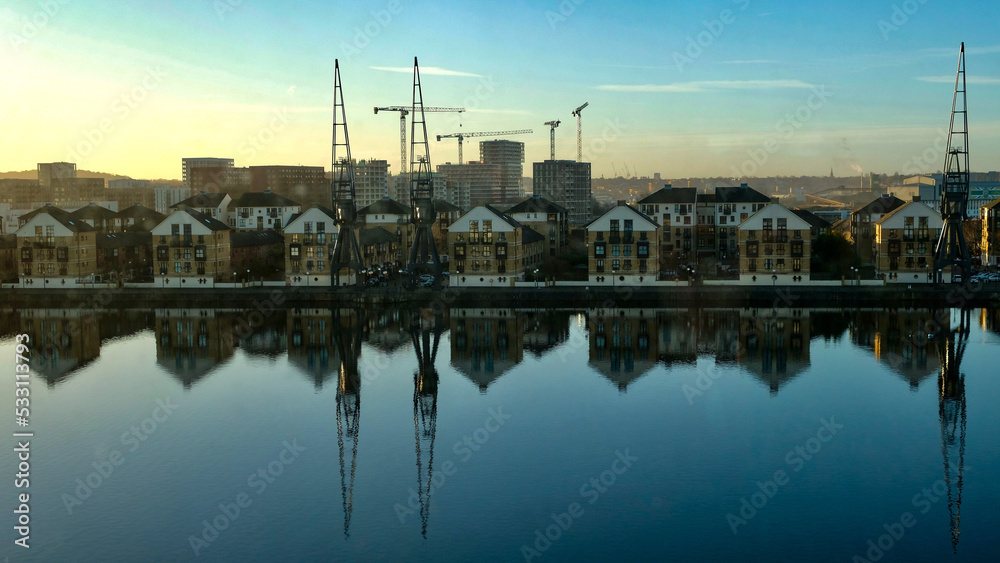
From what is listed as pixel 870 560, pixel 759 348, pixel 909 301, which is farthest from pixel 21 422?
pixel 909 301

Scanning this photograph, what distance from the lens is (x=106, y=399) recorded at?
19406 mm

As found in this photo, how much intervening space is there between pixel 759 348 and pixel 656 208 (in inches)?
678

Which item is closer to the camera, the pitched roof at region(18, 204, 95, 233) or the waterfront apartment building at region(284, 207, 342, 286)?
the waterfront apartment building at region(284, 207, 342, 286)

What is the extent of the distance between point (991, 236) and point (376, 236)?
2481 cm

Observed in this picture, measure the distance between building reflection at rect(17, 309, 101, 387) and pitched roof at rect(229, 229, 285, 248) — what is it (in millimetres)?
7024

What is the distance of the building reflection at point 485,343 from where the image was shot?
70.5ft

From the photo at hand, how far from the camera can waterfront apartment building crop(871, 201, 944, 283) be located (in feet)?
103

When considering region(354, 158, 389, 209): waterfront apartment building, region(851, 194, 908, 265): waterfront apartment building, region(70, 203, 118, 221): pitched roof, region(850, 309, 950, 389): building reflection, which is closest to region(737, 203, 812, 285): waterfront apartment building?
region(850, 309, 950, 389): building reflection

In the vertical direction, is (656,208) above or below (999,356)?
above

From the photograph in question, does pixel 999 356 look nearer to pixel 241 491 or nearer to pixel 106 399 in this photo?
pixel 241 491

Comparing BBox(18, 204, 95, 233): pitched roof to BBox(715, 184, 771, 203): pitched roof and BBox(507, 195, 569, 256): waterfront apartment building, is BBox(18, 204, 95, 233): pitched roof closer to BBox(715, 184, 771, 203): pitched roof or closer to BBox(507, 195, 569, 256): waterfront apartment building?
BBox(507, 195, 569, 256): waterfront apartment building

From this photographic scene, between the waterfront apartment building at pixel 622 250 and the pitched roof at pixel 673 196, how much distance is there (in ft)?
24.1

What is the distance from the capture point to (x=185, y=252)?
3459 cm

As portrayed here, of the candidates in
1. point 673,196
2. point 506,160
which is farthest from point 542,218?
point 506,160
